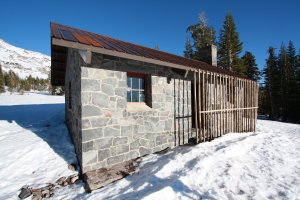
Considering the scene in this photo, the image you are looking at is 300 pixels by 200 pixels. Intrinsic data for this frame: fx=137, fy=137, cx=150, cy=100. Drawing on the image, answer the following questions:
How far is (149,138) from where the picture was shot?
4.38 m

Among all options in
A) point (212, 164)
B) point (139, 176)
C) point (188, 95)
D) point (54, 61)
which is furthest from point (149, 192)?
point (54, 61)

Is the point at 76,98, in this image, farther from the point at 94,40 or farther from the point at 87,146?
the point at 94,40

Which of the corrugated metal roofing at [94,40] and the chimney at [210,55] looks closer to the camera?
the corrugated metal roofing at [94,40]

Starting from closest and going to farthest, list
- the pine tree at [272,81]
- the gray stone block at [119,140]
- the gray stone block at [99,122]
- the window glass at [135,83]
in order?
the gray stone block at [99,122] → the gray stone block at [119,140] → the window glass at [135,83] → the pine tree at [272,81]

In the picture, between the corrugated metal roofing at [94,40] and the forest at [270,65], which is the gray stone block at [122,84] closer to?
the corrugated metal roofing at [94,40]

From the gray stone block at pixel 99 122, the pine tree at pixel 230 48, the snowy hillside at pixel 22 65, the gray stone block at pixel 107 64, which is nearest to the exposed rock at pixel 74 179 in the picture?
the gray stone block at pixel 99 122

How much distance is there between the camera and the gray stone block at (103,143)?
344 cm

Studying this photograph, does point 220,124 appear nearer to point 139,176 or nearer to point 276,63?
point 139,176

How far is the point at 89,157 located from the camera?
3338mm

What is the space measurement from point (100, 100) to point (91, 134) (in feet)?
2.83

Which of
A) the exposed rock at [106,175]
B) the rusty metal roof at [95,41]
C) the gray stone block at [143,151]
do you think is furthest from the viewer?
the gray stone block at [143,151]

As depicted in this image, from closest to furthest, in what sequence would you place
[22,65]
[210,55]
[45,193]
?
[45,193] < [210,55] < [22,65]

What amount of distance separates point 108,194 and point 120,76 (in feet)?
9.06

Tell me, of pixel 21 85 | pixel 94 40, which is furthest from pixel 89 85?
pixel 21 85
